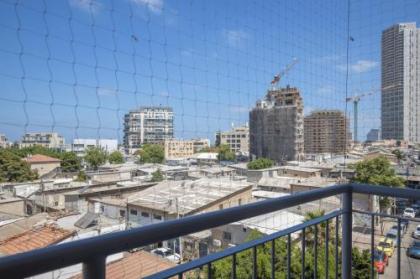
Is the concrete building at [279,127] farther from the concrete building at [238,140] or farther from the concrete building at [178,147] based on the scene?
the concrete building at [178,147]

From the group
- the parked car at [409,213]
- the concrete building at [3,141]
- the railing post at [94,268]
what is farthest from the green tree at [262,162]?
the railing post at [94,268]

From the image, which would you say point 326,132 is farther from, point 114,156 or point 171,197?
point 114,156

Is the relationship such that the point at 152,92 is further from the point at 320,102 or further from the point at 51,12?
the point at 320,102

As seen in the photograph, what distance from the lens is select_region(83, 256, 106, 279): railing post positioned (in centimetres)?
72

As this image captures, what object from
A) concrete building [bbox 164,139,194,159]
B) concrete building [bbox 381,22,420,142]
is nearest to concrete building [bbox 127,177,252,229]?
concrete building [bbox 164,139,194,159]

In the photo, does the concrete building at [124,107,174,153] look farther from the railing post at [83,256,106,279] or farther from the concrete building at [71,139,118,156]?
the railing post at [83,256,106,279]

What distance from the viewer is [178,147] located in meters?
2.65

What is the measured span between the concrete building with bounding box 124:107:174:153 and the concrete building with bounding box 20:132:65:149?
30 centimetres

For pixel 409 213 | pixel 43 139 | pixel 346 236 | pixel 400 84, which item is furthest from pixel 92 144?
pixel 400 84

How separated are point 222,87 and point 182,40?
1.35ft

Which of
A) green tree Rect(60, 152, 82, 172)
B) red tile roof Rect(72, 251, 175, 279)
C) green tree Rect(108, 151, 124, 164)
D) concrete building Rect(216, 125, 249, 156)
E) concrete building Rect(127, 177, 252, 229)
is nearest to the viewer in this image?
red tile roof Rect(72, 251, 175, 279)

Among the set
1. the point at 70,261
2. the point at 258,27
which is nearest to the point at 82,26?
the point at 70,261

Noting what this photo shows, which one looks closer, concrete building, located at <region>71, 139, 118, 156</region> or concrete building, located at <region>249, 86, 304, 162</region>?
concrete building, located at <region>71, 139, 118, 156</region>

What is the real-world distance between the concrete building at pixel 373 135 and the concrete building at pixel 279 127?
2.17 feet
